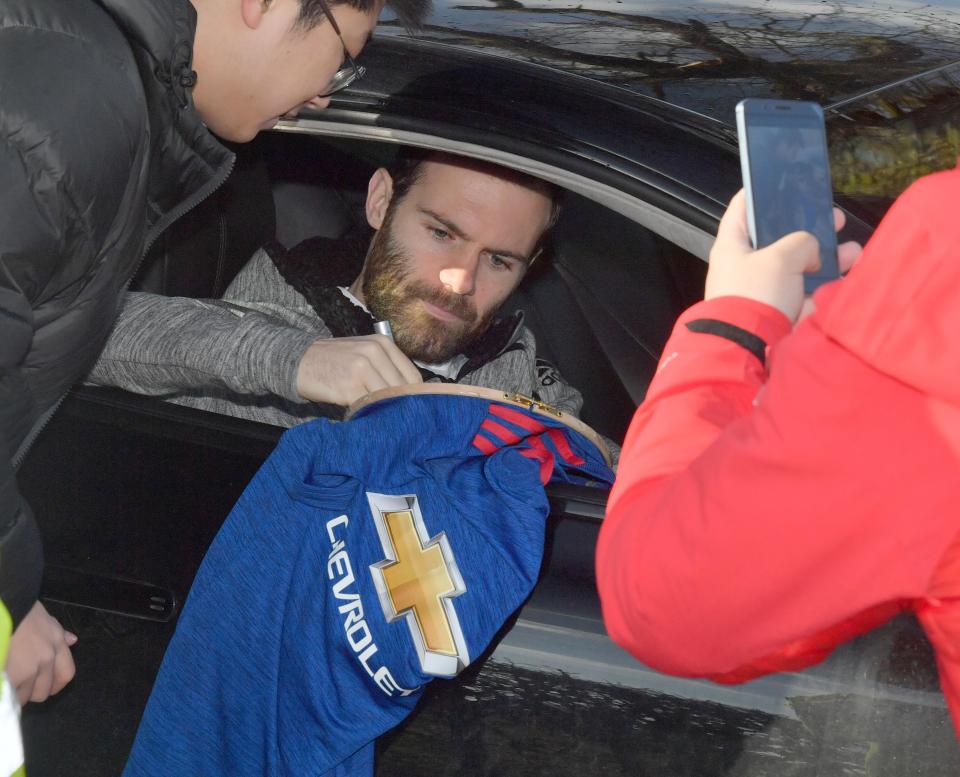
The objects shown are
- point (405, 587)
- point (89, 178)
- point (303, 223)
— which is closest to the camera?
point (89, 178)

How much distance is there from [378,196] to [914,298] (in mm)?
2020

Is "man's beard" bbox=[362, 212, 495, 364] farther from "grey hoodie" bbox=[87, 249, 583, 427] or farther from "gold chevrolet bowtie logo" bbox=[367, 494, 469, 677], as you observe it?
"gold chevrolet bowtie logo" bbox=[367, 494, 469, 677]

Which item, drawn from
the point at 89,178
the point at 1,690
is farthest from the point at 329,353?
the point at 1,690

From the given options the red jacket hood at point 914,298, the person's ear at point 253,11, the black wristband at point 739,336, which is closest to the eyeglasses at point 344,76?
the person's ear at point 253,11

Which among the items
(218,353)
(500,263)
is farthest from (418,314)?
(218,353)

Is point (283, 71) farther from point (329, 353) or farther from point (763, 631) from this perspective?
point (763, 631)

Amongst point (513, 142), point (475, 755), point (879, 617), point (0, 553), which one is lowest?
point (475, 755)

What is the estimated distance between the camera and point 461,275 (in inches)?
98.1

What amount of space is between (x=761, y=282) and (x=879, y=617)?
0.30 metres

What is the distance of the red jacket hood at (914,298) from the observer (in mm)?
727

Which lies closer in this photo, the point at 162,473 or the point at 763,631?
the point at 763,631

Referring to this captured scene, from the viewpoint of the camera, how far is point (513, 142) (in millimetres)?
1718

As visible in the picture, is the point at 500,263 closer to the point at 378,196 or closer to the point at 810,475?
the point at 378,196

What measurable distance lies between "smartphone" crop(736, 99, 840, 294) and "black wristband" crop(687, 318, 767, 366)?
127 mm
